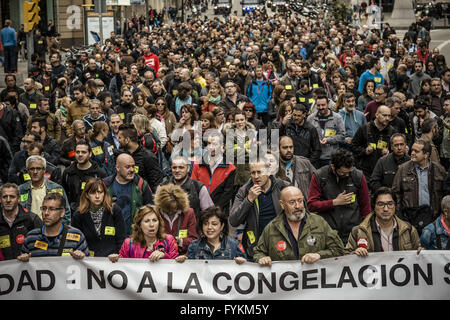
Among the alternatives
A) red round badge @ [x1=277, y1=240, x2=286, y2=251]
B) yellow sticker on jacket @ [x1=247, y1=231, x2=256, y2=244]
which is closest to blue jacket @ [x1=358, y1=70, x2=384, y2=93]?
yellow sticker on jacket @ [x1=247, y1=231, x2=256, y2=244]

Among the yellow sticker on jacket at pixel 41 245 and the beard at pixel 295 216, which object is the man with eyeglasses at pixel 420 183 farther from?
the yellow sticker on jacket at pixel 41 245

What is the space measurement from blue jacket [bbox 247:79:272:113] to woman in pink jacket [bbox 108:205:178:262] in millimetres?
8908

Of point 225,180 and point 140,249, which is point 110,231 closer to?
point 140,249

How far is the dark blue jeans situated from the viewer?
26533 mm

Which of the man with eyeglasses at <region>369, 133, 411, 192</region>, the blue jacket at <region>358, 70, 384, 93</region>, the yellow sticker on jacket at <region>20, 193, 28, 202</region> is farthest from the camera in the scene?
the blue jacket at <region>358, 70, 384, 93</region>

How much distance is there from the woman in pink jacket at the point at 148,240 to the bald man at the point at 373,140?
4.34 meters

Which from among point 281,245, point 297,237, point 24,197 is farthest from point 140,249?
point 24,197

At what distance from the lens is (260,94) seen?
15.8 meters

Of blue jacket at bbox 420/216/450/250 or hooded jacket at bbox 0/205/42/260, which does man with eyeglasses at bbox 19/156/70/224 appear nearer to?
hooded jacket at bbox 0/205/42/260

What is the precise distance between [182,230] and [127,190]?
42.2 inches

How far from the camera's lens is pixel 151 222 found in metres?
6.95

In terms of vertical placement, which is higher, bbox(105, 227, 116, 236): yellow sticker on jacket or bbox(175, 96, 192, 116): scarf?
bbox(175, 96, 192, 116): scarf
